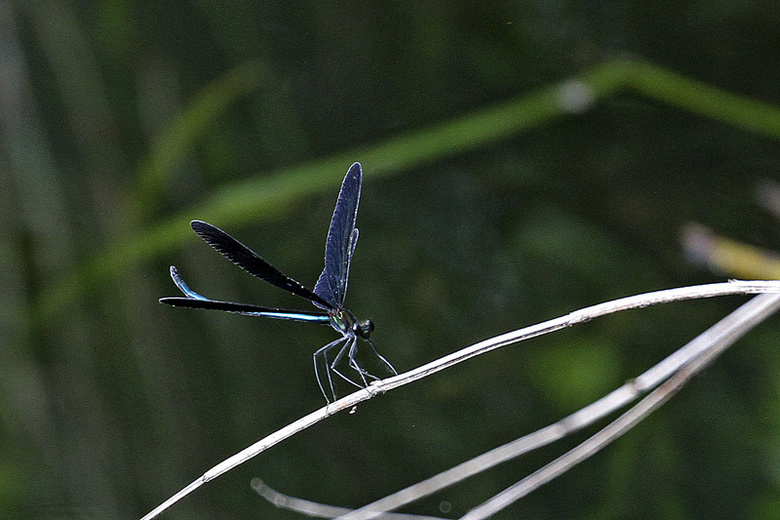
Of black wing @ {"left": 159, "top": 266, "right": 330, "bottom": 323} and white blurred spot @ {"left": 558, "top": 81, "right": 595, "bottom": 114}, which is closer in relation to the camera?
black wing @ {"left": 159, "top": 266, "right": 330, "bottom": 323}

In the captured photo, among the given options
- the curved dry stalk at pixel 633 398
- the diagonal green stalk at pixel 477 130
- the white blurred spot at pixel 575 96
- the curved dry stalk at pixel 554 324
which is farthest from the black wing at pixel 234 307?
the white blurred spot at pixel 575 96

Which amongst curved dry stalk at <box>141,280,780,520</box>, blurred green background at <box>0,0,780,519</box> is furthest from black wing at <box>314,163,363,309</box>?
blurred green background at <box>0,0,780,519</box>

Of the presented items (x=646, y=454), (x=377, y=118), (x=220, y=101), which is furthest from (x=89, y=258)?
(x=646, y=454)

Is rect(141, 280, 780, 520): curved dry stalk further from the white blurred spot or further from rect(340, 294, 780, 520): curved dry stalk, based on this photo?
the white blurred spot

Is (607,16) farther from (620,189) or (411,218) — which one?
(411,218)

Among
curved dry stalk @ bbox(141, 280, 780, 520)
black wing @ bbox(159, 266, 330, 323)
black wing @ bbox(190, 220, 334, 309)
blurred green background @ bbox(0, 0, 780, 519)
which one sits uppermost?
blurred green background @ bbox(0, 0, 780, 519)

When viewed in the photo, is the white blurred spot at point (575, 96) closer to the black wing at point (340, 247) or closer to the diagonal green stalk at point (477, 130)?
the diagonal green stalk at point (477, 130)
